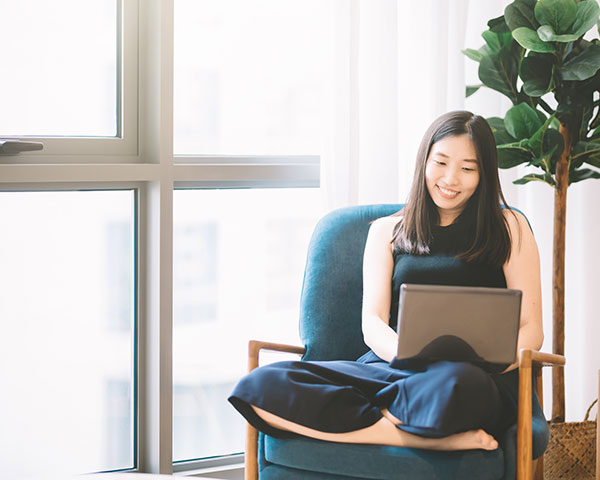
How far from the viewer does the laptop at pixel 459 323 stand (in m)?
1.66

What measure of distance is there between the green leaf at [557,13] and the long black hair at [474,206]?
1.15ft

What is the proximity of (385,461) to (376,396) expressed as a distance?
153mm

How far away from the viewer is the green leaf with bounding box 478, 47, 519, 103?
2.27 m

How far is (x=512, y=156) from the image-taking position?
7.54ft

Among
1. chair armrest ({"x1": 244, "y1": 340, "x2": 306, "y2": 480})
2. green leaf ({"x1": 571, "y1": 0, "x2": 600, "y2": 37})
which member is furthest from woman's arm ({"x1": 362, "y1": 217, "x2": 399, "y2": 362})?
green leaf ({"x1": 571, "y1": 0, "x2": 600, "y2": 37})

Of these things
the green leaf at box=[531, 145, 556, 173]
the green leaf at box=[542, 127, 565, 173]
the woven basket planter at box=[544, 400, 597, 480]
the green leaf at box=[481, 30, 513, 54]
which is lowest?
the woven basket planter at box=[544, 400, 597, 480]

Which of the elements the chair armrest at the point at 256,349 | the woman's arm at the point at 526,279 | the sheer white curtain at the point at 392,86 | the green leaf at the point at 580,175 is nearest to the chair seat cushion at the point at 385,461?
the chair armrest at the point at 256,349

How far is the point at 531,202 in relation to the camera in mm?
2799

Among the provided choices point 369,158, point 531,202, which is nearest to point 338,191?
point 369,158

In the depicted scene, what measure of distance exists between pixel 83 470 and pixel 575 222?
189 centimetres

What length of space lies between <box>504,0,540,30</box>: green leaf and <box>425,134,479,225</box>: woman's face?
0.41 metres

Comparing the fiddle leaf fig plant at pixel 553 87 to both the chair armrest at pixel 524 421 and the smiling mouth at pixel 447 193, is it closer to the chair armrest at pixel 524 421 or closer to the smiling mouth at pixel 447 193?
the smiling mouth at pixel 447 193

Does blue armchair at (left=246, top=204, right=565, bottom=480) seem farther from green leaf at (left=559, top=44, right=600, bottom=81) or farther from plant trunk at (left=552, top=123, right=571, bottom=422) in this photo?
green leaf at (left=559, top=44, right=600, bottom=81)

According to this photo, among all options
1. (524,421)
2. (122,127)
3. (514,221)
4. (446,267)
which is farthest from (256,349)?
(122,127)
